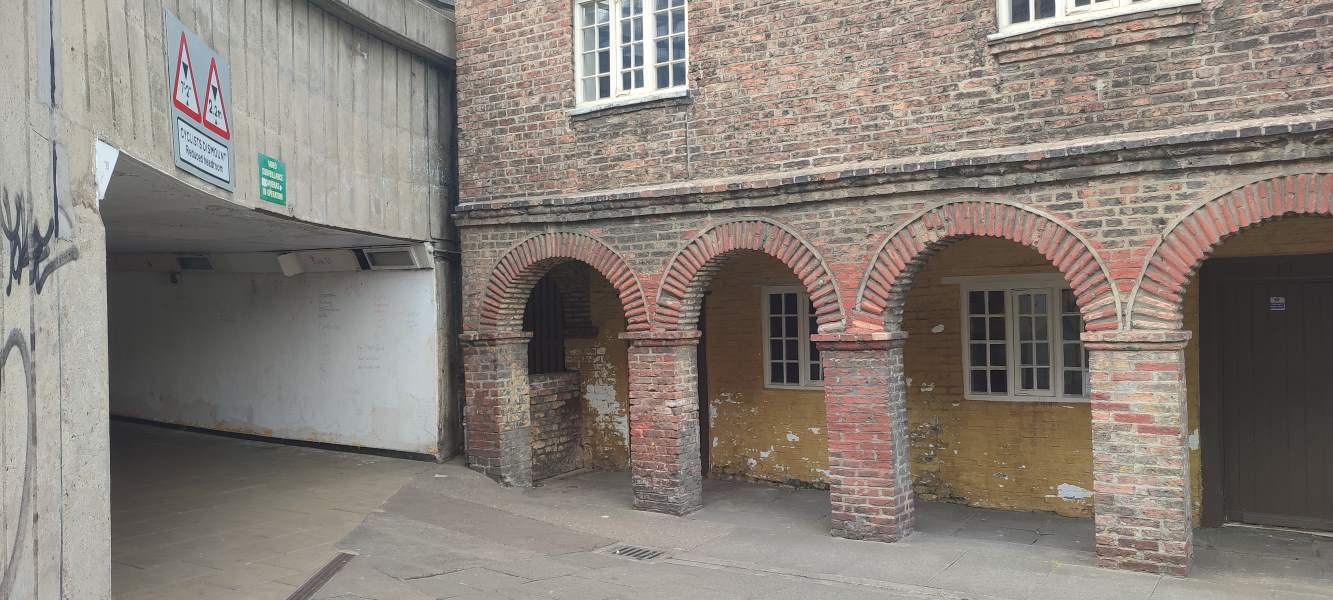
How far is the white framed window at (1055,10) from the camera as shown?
7648mm

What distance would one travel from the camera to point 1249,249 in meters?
9.09

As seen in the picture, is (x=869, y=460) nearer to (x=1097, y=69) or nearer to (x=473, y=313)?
(x=1097, y=69)

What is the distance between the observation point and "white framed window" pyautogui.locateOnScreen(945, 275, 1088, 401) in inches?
392

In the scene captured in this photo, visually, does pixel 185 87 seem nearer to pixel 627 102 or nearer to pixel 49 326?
pixel 49 326

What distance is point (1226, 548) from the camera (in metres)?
8.49

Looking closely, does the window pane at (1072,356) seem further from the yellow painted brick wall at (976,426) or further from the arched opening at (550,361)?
the arched opening at (550,361)

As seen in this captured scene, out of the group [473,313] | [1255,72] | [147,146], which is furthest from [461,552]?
[1255,72]

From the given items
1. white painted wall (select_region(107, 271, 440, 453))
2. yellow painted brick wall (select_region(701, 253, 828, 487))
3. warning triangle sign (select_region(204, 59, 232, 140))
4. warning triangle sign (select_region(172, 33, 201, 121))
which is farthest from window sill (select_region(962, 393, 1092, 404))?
warning triangle sign (select_region(172, 33, 201, 121))

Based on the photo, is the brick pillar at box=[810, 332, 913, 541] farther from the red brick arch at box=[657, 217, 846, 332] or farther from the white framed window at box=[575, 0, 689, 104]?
the white framed window at box=[575, 0, 689, 104]

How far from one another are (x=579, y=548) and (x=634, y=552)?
51 centimetres

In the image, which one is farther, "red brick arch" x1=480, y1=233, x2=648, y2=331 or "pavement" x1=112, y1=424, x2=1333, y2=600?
"red brick arch" x1=480, y1=233, x2=648, y2=331

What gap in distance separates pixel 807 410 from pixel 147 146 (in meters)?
7.55

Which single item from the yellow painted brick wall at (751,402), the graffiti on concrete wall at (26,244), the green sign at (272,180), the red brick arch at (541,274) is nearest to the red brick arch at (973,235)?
the red brick arch at (541,274)

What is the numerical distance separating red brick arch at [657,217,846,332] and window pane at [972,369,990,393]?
225cm
